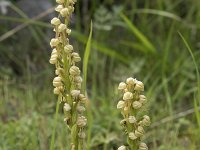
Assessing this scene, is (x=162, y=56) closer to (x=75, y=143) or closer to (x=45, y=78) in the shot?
(x=45, y=78)

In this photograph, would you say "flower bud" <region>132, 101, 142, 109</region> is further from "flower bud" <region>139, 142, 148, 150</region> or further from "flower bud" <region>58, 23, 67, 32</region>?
"flower bud" <region>58, 23, 67, 32</region>

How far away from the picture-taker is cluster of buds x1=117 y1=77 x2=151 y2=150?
4.52 feet

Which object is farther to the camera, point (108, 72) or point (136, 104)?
point (108, 72)

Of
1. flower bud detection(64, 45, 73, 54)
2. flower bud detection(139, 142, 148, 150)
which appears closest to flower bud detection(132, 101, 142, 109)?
flower bud detection(139, 142, 148, 150)

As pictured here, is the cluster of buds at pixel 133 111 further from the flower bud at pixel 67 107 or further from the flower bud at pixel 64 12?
the flower bud at pixel 64 12

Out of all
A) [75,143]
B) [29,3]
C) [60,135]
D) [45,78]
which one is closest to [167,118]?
[60,135]

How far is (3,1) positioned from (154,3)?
1199mm

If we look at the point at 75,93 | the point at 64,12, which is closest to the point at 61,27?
the point at 64,12

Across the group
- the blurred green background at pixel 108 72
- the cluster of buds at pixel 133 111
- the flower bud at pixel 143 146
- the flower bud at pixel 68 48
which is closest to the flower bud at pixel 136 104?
the cluster of buds at pixel 133 111

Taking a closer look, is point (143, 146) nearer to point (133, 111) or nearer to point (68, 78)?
point (133, 111)

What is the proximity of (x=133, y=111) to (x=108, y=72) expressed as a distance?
2577mm

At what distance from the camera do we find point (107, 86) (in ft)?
12.1

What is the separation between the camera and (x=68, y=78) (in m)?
1.44

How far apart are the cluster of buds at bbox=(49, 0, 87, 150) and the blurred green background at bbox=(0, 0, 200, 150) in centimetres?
93
